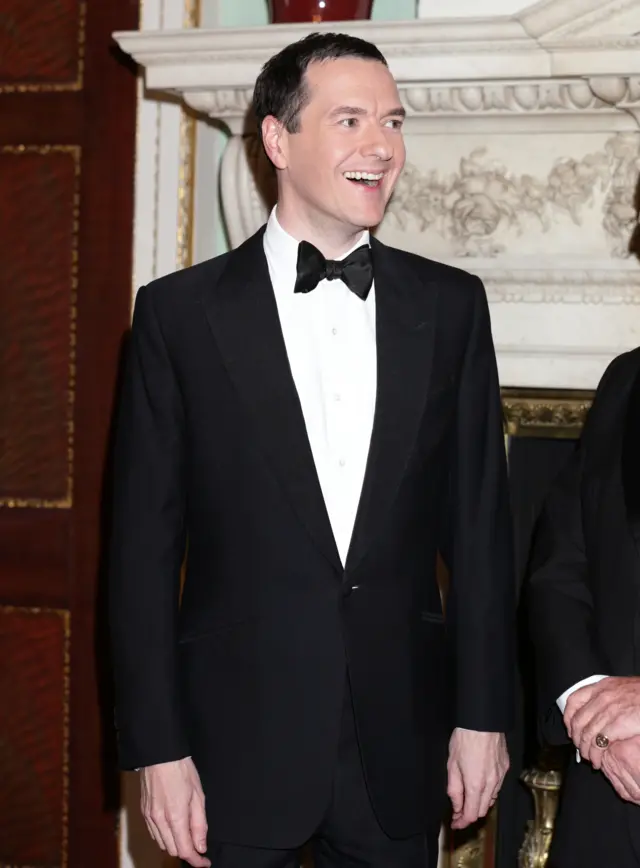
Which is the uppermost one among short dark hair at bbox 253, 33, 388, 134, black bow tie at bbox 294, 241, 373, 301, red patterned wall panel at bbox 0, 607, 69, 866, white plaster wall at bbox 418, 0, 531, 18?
white plaster wall at bbox 418, 0, 531, 18

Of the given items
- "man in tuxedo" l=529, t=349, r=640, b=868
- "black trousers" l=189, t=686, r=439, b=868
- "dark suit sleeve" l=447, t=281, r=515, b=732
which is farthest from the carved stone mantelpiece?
"black trousers" l=189, t=686, r=439, b=868

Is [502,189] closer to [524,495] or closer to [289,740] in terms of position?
[524,495]

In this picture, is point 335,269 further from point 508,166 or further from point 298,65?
point 508,166

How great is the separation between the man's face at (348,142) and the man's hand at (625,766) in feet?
2.81

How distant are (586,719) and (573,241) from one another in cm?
112

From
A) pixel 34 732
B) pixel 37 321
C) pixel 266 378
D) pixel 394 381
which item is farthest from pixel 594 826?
pixel 37 321

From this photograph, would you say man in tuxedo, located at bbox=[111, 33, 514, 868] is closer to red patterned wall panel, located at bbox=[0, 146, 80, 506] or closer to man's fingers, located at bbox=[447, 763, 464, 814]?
man's fingers, located at bbox=[447, 763, 464, 814]

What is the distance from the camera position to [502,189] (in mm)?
2568

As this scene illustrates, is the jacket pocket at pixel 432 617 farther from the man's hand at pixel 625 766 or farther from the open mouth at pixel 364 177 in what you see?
the open mouth at pixel 364 177

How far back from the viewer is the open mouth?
185cm

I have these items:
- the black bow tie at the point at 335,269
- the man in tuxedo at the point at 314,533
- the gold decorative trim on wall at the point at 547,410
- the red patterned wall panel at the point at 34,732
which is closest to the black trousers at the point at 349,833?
the man in tuxedo at the point at 314,533

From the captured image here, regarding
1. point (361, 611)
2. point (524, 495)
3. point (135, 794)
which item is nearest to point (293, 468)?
point (361, 611)

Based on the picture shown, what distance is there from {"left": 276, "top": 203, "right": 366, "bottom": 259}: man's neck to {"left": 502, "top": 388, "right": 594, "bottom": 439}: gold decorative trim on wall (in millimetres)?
877

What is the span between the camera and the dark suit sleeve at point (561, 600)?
6.19 feet
